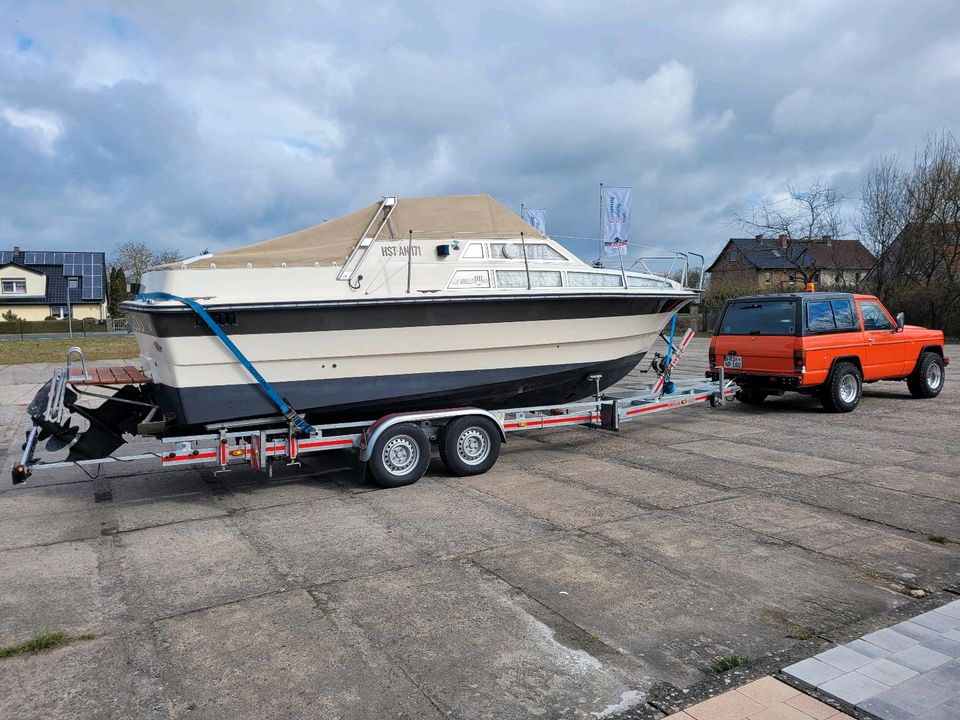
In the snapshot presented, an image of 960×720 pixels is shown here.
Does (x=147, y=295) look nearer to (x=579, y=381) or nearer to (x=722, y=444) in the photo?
(x=579, y=381)

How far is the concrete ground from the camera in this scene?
354 cm

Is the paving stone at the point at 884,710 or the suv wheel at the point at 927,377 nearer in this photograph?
the paving stone at the point at 884,710

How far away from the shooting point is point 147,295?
7137 mm

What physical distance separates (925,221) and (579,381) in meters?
29.8

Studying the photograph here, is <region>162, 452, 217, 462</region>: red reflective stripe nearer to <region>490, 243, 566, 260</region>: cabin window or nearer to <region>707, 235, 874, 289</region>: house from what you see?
<region>490, 243, 566, 260</region>: cabin window

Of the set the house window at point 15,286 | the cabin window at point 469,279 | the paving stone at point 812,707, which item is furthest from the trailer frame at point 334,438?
the house window at point 15,286

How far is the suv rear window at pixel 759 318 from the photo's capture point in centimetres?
1087

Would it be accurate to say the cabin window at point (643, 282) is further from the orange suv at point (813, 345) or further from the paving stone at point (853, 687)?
the paving stone at point (853, 687)

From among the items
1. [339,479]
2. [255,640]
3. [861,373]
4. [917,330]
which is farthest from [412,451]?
[917,330]

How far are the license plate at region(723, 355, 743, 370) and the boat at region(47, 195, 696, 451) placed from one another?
11.2 feet

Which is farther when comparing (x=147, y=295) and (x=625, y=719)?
(x=147, y=295)

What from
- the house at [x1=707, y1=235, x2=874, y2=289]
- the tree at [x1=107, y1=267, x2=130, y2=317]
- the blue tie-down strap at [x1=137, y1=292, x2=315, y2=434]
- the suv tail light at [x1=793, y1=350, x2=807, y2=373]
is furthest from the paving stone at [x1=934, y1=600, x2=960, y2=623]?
the tree at [x1=107, y1=267, x2=130, y2=317]

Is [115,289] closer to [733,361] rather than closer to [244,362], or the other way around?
[733,361]

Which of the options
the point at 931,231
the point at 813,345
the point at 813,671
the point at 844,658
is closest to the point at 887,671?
the point at 844,658
